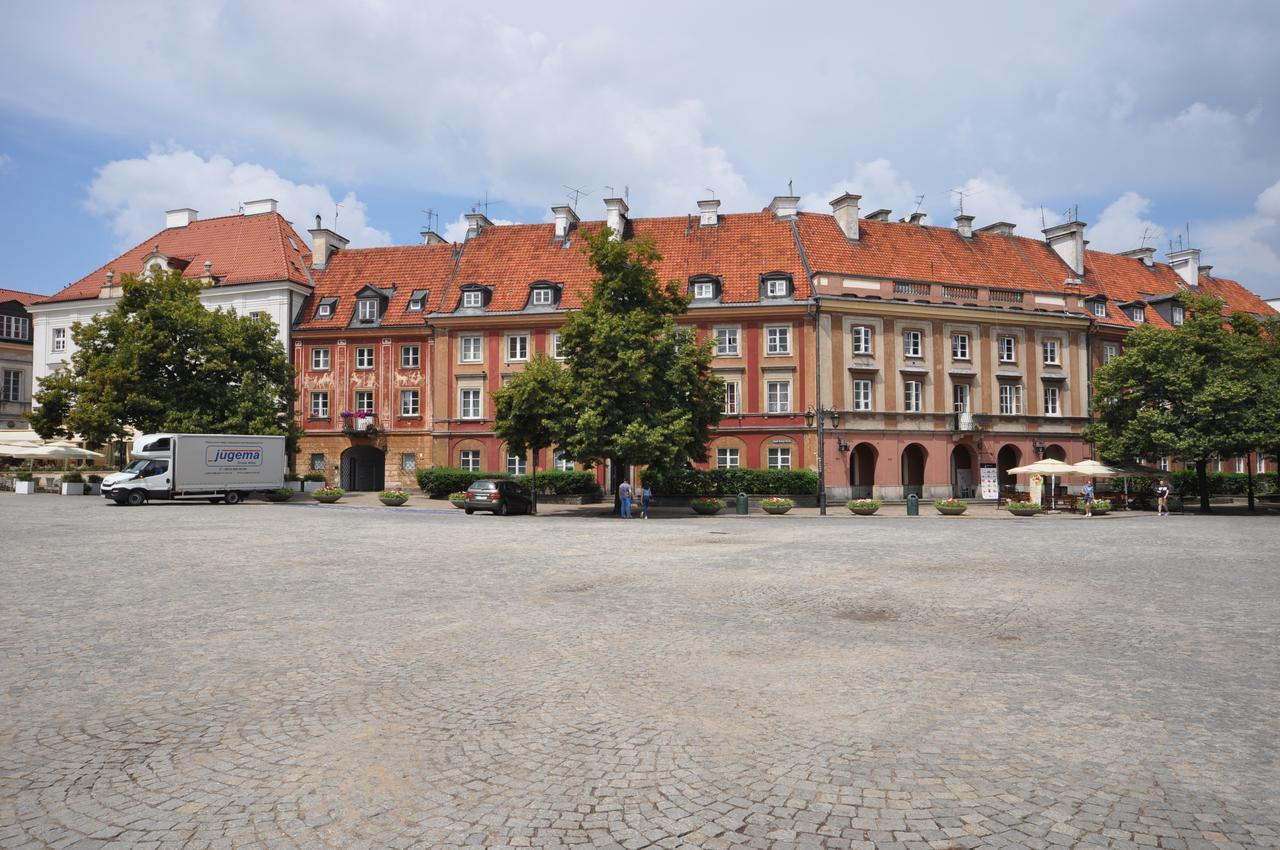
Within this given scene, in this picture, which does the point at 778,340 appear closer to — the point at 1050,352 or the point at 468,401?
the point at 1050,352

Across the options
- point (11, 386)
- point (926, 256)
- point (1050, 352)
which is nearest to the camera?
point (1050, 352)

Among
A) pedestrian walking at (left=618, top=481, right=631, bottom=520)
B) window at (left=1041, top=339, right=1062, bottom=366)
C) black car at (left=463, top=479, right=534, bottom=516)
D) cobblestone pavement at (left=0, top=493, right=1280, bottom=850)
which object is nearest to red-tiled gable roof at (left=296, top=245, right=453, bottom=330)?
black car at (left=463, top=479, right=534, bottom=516)

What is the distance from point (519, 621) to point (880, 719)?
4962 millimetres

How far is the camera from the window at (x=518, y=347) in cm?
4766

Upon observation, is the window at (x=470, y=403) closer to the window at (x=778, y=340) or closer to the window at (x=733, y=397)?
the window at (x=733, y=397)

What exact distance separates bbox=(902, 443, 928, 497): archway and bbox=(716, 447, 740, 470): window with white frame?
925 cm

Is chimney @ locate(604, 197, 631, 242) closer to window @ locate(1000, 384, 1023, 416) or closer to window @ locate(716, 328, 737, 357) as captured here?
window @ locate(716, 328, 737, 357)

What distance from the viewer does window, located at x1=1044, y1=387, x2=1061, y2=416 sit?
48.4 metres

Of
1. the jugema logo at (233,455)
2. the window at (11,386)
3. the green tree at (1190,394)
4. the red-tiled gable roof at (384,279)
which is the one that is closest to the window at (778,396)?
the green tree at (1190,394)

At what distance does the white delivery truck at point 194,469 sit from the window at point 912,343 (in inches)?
1291

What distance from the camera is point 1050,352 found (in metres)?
48.6

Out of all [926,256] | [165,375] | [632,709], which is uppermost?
[926,256]

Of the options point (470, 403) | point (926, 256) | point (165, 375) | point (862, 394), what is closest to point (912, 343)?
point (862, 394)

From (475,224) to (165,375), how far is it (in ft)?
67.0
